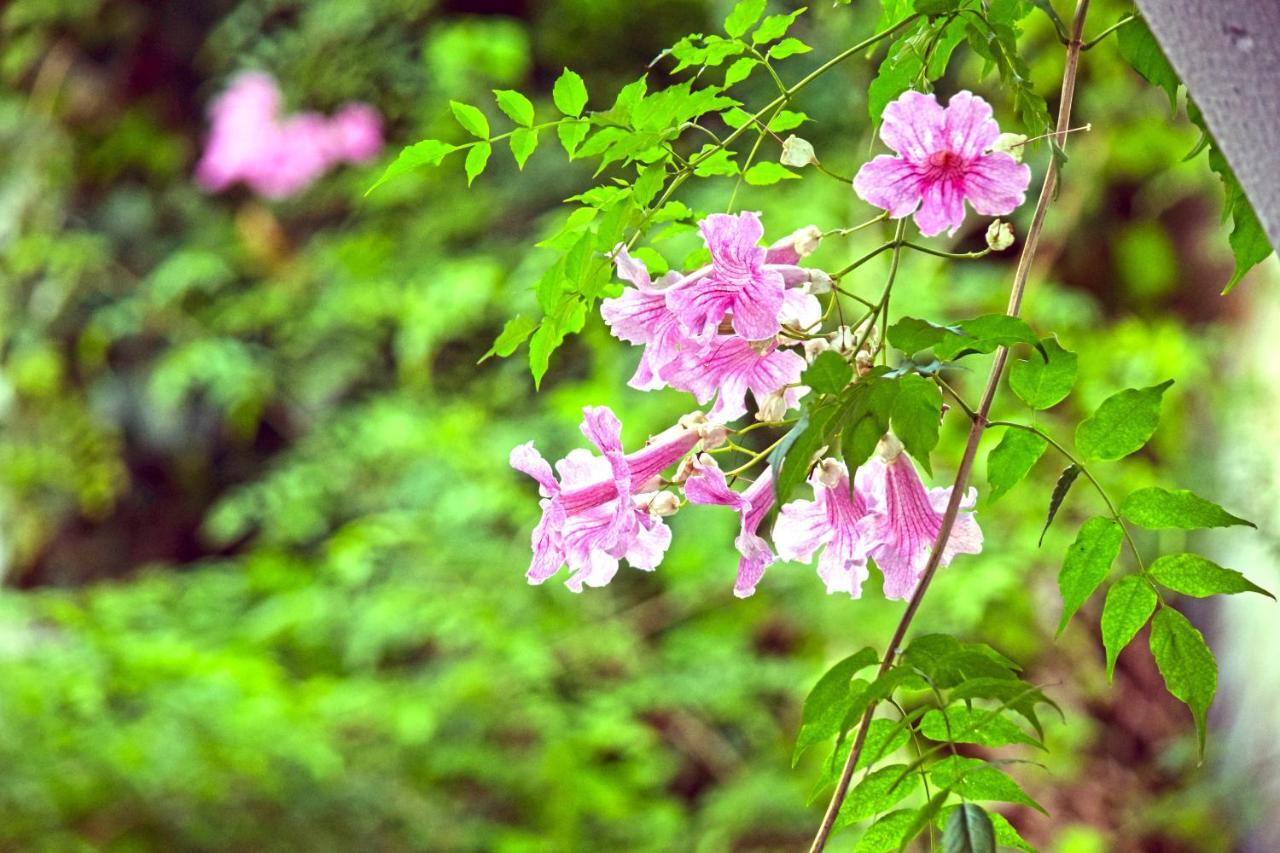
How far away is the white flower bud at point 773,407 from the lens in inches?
17.9

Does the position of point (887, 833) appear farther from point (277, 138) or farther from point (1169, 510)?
point (277, 138)

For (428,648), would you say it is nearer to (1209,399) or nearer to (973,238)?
(973,238)

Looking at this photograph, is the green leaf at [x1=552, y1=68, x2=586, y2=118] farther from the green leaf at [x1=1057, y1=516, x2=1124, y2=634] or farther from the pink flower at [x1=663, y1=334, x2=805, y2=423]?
the green leaf at [x1=1057, y1=516, x2=1124, y2=634]

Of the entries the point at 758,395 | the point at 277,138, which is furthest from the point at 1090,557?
the point at 277,138

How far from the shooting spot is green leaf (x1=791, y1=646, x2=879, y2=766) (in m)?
0.44

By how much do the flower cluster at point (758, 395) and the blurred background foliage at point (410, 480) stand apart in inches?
49.5

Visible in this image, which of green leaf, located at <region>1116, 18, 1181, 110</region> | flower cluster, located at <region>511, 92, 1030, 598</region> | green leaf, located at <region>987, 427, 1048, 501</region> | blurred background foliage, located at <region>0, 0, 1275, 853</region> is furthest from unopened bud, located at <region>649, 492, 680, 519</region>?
blurred background foliage, located at <region>0, 0, 1275, 853</region>

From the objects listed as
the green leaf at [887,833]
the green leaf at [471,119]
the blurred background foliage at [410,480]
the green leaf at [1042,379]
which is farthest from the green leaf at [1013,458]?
the blurred background foliage at [410,480]

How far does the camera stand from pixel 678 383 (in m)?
0.46

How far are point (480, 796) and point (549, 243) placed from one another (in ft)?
6.75

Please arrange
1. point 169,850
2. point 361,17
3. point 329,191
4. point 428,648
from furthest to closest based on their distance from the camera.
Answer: point 329,191 → point 428,648 → point 361,17 → point 169,850

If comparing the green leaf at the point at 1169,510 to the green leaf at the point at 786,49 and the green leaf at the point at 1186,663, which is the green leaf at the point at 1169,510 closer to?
the green leaf at the point at 1186,663

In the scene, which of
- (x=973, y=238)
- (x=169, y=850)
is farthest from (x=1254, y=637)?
(x=169, y=850)

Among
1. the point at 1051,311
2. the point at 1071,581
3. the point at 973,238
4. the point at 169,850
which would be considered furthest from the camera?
the point at 973,238
